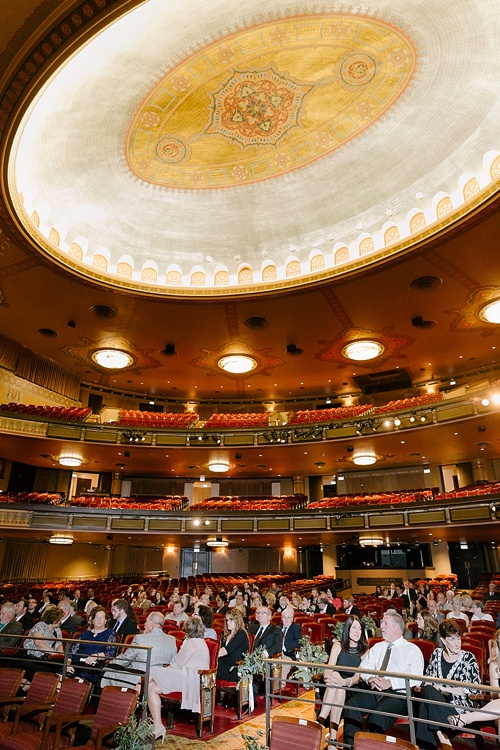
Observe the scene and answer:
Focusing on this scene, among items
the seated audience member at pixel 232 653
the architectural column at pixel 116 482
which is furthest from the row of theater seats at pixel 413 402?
the seated audience member at pixel 232 653

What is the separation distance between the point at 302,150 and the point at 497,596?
1276cm

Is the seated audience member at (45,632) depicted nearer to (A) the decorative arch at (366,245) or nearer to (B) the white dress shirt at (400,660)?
(B) the white dress shirt at (400,660)

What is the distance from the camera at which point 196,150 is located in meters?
14.8

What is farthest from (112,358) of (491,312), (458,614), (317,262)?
(458,614)

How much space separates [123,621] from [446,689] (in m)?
3.65

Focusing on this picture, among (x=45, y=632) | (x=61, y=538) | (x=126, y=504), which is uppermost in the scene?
(x=126, y=504)

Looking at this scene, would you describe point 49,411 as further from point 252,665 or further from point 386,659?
point 386,659

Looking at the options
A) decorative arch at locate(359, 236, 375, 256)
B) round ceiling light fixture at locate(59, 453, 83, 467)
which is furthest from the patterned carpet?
round ceiling light fixture at locate(59, 453, 83, 467)

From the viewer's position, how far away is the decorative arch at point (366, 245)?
596 inches

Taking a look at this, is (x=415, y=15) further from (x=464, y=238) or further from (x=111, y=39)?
(x=111, y=39)

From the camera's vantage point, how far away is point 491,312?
15.7 metres

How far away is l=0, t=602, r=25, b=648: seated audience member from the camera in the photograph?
5.87 meters

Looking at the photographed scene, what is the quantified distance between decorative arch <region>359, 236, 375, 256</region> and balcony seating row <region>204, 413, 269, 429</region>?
303 inches

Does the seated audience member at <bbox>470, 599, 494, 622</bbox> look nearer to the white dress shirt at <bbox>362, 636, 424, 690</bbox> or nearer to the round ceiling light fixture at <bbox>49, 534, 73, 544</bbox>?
the white dress shirt at <bbox>362, 636, 424, 690</bbox>
